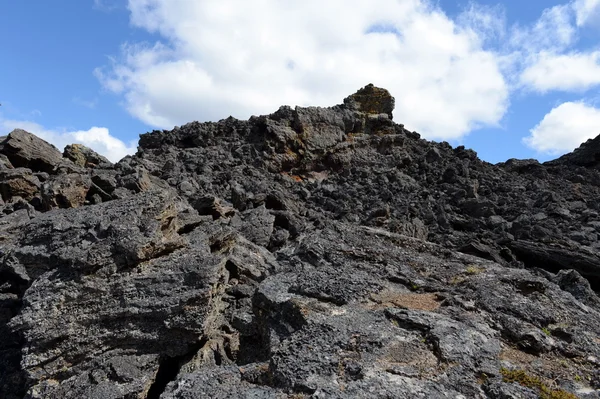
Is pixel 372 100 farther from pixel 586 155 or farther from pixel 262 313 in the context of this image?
pixel 262 313

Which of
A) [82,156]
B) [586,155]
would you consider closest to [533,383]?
[82,156]

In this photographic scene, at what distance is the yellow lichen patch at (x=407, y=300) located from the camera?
7574mm

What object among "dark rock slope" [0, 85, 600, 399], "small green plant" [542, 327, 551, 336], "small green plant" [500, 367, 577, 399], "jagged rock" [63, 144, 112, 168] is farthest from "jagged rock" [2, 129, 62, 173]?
"small green plant" [500, 367, 577, 399]

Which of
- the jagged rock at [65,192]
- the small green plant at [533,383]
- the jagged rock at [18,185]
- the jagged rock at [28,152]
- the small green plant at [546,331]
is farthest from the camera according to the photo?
the jagged rock at [28,152]

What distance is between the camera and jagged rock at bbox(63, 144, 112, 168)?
28.9m

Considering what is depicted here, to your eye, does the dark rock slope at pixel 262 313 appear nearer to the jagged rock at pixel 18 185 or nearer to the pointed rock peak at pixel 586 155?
the jagged rock at pixel 18 185

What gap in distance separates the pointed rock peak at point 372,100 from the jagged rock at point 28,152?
22.7m

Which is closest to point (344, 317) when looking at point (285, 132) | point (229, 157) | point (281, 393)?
point (281, 393)

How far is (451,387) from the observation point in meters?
5.75

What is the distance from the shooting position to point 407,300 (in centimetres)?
783

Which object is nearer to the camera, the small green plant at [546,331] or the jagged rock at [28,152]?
the small green plant at [546,331]

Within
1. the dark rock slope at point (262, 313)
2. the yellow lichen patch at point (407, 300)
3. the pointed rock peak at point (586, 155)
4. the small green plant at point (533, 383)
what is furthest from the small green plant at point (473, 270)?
the pointed rock peak at point (586, 155)

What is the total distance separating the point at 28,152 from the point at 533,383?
25.4 meters

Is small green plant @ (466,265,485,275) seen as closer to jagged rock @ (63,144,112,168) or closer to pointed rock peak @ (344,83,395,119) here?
jagged rock @ (63,144,112,168)
